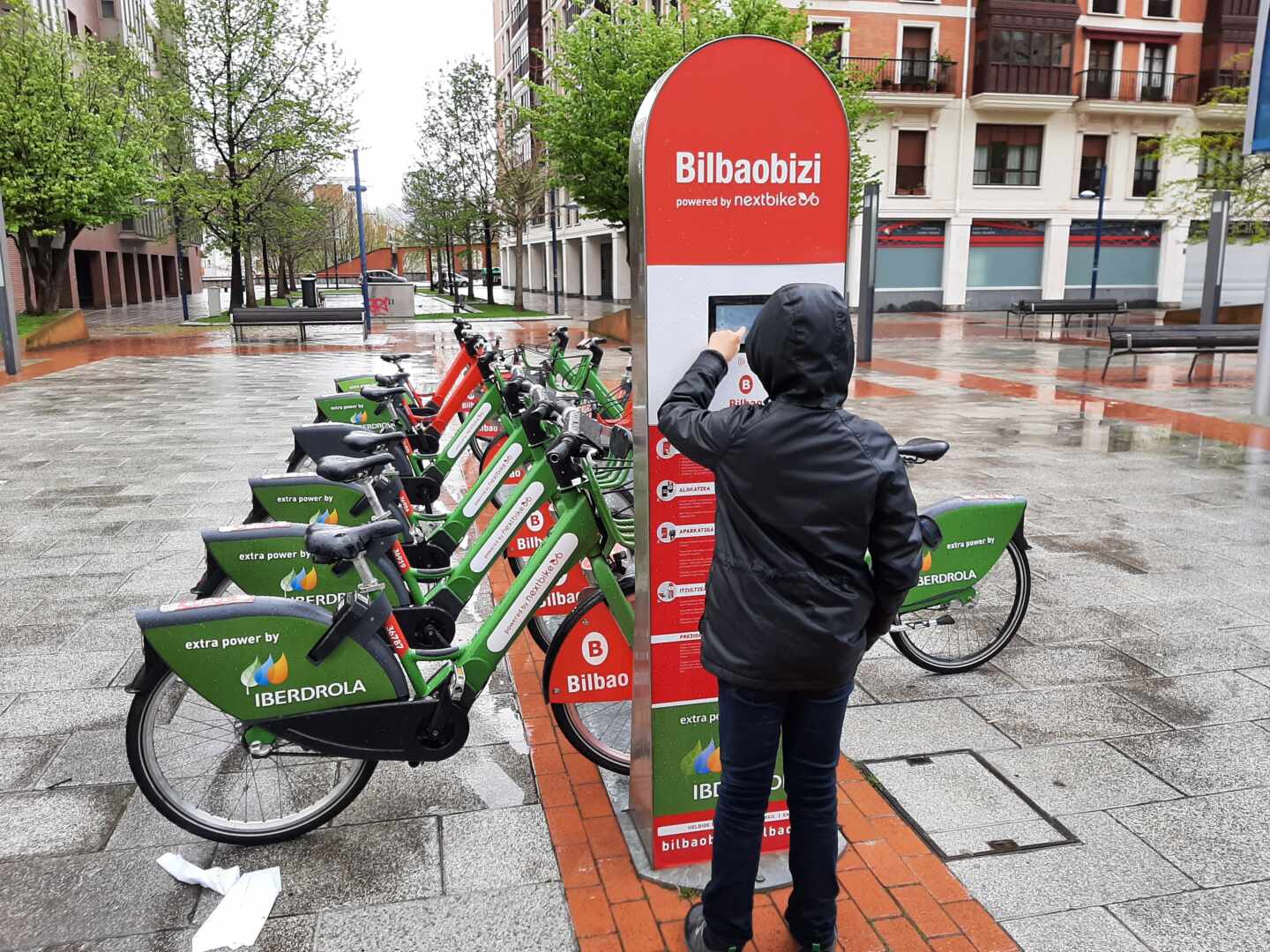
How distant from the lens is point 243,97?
90.1 feet

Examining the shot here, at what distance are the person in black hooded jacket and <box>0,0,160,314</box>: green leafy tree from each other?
21841 millimetres

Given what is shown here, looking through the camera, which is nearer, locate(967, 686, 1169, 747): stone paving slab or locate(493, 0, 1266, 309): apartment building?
locate(967, 686, 1169, 747): stone paving slab

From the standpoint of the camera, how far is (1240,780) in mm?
3547

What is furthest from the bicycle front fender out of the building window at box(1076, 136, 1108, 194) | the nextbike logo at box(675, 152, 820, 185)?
the building window at box(1076, 136, 1108, 194)

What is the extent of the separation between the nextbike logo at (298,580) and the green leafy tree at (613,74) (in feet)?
54.6

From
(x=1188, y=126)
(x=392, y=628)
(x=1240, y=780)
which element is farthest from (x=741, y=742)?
(x=1188, y=126)

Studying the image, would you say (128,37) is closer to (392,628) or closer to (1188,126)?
(1188,126)

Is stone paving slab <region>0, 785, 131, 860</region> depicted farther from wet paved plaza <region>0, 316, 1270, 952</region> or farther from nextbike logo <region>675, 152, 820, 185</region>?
nextbike logo <region>675, 152, 820, 185</region>

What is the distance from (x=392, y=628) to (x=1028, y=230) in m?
38.1

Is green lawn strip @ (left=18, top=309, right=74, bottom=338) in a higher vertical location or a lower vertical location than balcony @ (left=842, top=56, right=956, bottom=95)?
lower

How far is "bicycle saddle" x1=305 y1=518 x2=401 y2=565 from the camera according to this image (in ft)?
9.42

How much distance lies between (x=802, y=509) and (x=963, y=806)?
5.75 feet

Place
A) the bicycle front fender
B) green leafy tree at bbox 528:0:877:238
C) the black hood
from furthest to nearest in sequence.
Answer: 1. green leafy tree at bbox 528:0:877:238
2. the bicycle front fender
3. the black hood

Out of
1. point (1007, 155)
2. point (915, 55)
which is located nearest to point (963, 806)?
point (915, 55)
